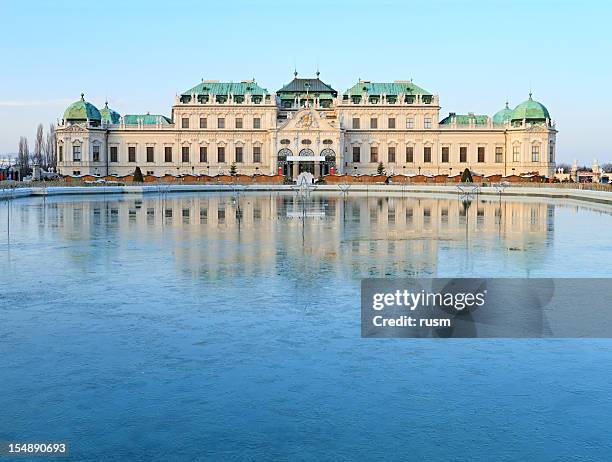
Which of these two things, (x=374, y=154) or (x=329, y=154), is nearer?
(x=329, y=154)

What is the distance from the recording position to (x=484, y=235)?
29.4 m

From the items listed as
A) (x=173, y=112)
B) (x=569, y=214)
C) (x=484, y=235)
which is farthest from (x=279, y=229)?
(x=173, y=112)

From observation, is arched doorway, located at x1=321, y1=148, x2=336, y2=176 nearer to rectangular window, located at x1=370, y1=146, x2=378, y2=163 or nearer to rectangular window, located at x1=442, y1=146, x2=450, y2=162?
rectangular window, located at x1=370, y1=146, x2=378, y2=163

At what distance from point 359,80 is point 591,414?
114 metres

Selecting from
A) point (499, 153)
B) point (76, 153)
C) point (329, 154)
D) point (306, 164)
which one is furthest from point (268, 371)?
point (499, 153)

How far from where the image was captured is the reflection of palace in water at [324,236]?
20.8 meters

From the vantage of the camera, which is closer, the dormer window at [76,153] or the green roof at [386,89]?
the dormer window at [76,153]

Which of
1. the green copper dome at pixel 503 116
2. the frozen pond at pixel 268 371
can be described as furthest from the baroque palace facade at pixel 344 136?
the frozen pond at pixel 268 371

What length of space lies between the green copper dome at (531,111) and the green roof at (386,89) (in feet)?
44.2

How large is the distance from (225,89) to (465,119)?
36.6m

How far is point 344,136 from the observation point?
116 m

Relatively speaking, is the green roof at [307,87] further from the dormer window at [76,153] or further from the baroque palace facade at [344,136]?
the dormer window at [76,153]

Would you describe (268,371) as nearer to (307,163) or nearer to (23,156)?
(307,163)

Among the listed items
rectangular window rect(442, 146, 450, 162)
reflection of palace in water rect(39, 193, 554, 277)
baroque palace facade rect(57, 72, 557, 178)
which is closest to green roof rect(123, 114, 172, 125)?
baroque palace facade rect(57, 72, 557, 178)
